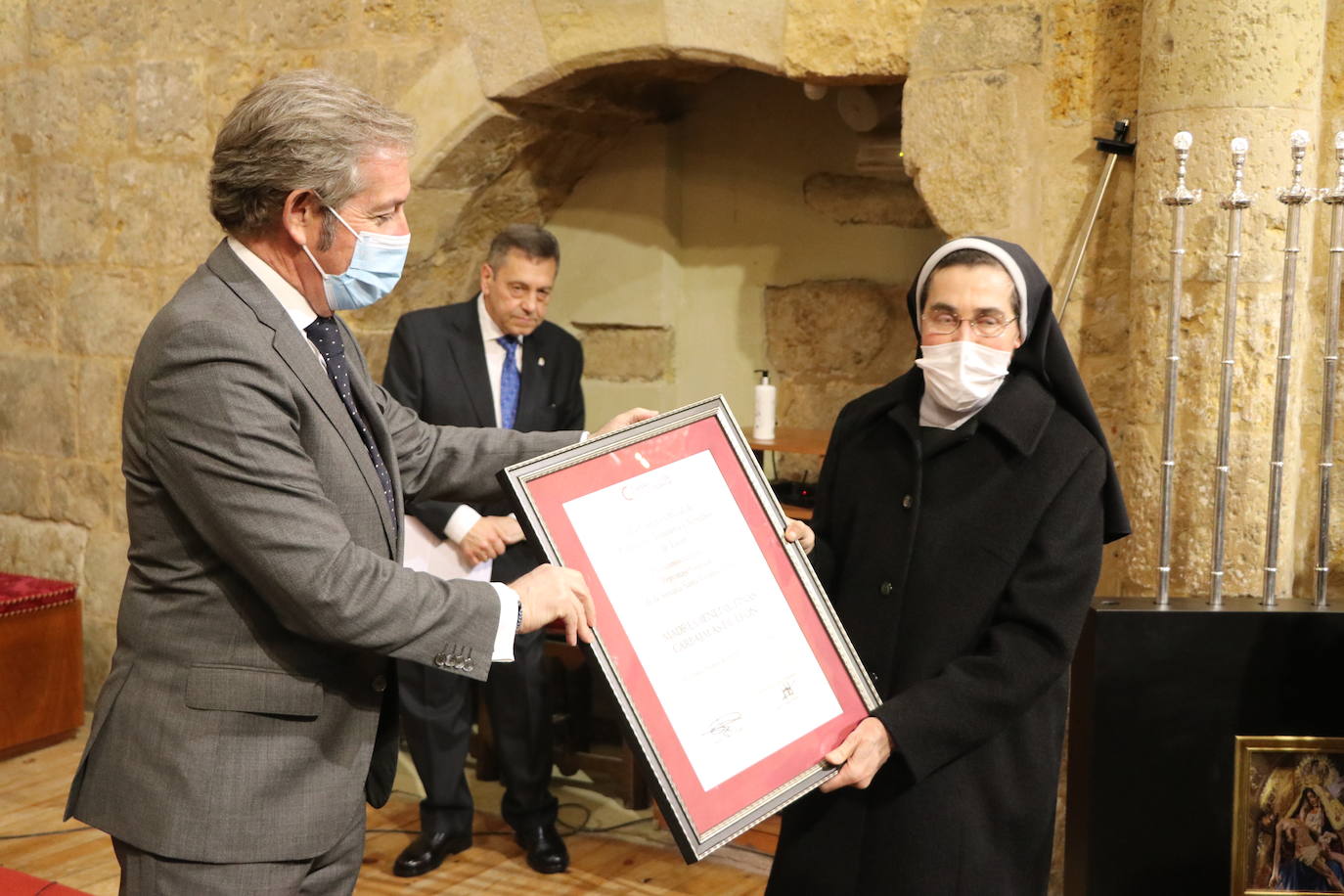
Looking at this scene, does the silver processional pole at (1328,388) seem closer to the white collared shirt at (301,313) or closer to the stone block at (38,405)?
the white collared shirt at (301,313)

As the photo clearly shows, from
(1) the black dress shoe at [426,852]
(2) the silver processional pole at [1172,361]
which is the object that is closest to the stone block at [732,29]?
(2) the silver processional pole at [1172,361]

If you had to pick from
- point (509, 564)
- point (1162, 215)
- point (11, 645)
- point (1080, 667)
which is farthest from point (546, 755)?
point (1162, 215)

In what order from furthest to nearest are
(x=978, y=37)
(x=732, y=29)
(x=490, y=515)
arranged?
(x=490, y=515) → (x=732, y=29) → (x=978, y=37)

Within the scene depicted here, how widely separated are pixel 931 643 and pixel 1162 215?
4.65ft

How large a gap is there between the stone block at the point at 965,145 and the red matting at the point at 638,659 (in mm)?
1438

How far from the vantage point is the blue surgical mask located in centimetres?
170

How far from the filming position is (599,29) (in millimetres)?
3533

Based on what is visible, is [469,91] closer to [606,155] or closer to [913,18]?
[606,155]

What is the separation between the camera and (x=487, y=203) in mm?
4188

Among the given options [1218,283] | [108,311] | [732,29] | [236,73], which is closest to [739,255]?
[732,29]

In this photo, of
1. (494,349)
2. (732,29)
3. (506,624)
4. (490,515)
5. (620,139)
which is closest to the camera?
(506,624)

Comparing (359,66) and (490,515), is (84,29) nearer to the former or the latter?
(359,66)

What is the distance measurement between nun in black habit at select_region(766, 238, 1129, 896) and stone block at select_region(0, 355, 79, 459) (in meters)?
3.57

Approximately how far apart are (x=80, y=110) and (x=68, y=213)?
36cm
